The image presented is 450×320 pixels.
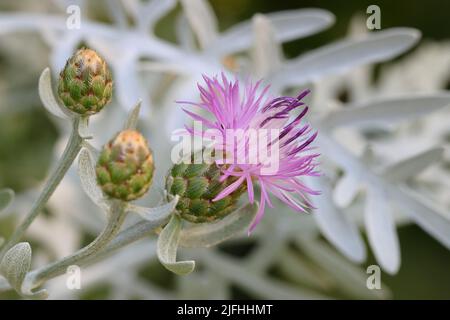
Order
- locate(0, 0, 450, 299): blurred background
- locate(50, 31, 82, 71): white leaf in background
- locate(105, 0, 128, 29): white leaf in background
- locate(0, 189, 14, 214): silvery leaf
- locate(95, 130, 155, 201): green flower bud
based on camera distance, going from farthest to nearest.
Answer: locate(0, 0, 450, 299): blurred background, locate(105, 0, 128, 29): white leaf in background, locate(50, 31, 82, 71): white leaf in background, locate(0, 189, 14, 214): silvery leaf, locate(95, 130, 155, 201): green flower bud

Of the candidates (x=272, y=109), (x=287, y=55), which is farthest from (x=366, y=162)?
(x=287, y=55)

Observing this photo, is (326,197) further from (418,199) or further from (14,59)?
(14,59)

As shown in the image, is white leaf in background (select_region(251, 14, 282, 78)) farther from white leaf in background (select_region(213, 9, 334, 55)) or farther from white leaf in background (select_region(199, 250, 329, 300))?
white leaf in background (select_region(199, 250, 329, 300))

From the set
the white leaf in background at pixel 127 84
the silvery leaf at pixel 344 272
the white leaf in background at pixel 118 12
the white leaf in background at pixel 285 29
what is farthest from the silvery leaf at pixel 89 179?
the silvery leaf at pixel 344 272

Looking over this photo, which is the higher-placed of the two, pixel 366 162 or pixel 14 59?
pixel 14 59

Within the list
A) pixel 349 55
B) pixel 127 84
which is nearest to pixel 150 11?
pixel 127 84

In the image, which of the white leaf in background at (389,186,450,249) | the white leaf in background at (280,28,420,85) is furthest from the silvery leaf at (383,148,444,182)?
the white leaf in background at (280,28,420,85)

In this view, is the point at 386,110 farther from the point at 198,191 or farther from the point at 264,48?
the point at 198,191
